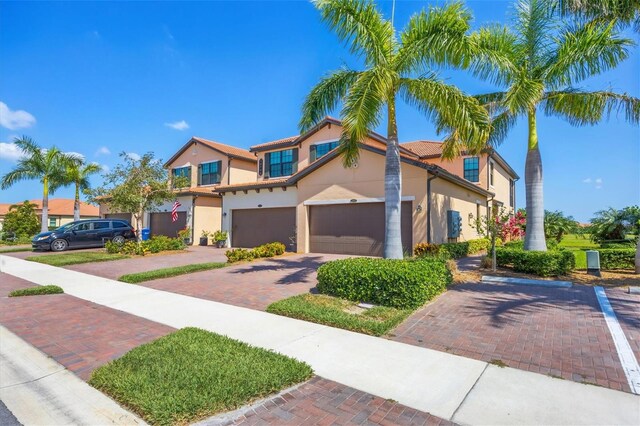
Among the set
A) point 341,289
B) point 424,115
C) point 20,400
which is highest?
point 424,115

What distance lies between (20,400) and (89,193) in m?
17.6

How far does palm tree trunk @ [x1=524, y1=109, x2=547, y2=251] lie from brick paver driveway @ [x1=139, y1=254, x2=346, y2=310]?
779 cm

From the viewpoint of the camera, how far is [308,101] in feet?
34.9

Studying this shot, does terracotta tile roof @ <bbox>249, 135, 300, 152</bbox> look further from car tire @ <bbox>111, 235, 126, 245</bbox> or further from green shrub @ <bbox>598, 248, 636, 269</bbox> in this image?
green shrub @ <bbox>598, 248, 636, 269</bbox>

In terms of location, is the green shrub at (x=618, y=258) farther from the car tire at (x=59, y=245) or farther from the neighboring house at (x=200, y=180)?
the car tire at (x=59, y=245)

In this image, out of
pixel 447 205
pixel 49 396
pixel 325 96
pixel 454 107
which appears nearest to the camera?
pixel 49 396

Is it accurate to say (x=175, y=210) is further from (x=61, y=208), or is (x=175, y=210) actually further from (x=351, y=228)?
(x=61, y=208)

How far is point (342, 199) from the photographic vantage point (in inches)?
662

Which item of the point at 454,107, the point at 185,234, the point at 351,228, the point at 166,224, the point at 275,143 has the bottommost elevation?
the point at 185,234

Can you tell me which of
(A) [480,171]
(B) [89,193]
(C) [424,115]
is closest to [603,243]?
(A) [480,171]

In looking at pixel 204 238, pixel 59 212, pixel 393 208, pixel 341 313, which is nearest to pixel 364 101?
pixel 393 208

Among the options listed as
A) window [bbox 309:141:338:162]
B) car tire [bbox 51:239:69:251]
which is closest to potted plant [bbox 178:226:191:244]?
car tire [bbox 51:239:69:251]

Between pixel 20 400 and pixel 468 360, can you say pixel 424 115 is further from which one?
pixel 20 400

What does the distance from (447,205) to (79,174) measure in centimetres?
3073
